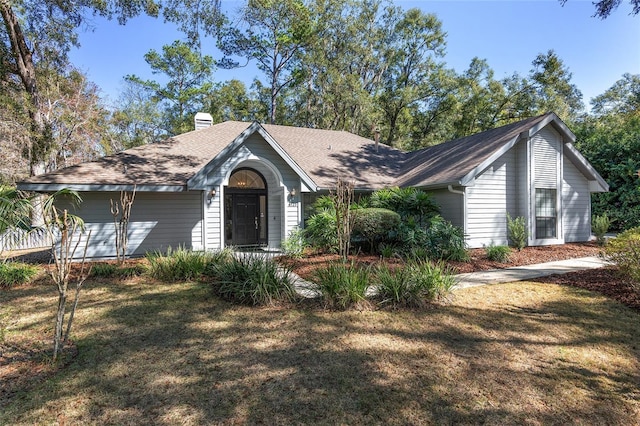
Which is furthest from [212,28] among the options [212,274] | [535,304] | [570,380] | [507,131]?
[570,380]

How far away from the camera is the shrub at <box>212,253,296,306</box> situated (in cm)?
591

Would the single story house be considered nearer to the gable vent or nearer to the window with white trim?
the window with white trim

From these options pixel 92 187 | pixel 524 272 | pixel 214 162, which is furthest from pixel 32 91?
pixel 524 272

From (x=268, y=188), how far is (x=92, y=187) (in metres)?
5.80

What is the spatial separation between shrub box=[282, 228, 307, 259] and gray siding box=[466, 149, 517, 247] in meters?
5.71

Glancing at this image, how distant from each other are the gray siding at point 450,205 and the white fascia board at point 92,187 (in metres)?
9.11

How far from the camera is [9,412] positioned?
2.98 meters

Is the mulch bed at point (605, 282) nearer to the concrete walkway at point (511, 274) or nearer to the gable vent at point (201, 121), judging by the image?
the concrete walkway at point (511, 274)

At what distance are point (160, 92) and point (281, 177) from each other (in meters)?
24.6

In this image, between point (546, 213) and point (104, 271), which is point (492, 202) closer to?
point (546, 213)

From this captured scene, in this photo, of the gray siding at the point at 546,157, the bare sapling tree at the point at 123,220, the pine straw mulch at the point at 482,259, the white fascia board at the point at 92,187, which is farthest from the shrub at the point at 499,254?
the bare sapling tree at the point at 123,220

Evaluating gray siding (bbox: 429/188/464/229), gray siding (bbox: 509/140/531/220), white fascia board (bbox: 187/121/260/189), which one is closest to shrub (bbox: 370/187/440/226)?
gray siding (bbox: 429/188/464/229)

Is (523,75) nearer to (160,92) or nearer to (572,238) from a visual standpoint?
(572,238)

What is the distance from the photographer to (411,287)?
228 inches
